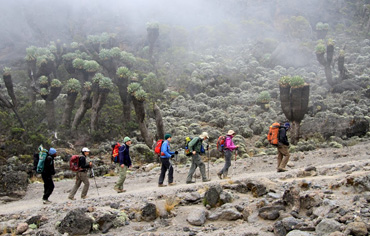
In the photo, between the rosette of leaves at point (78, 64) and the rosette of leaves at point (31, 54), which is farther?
the rosette of leaves at point (31, 54)

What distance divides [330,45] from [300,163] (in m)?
17.6

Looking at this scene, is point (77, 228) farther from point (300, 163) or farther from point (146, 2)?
point (146, 2)

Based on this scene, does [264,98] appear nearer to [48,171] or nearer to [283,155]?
[283,155]

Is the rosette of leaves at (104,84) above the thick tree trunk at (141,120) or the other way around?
above

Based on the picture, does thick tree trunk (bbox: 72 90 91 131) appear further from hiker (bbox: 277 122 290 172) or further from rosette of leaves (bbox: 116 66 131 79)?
hiker (bbox: 277 122 290 172)

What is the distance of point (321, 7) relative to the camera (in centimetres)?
5284

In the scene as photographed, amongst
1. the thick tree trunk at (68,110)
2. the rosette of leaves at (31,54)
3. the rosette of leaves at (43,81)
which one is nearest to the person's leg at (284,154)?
the thick tree trunk at (68,110)

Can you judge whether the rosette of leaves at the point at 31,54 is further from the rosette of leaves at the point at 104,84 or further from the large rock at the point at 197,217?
the large rock at the point at 197,217

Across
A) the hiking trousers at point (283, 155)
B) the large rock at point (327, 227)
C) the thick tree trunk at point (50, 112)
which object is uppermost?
the thick tree trunk at point (50, 112)

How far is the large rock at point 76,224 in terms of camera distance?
6832 millimetres

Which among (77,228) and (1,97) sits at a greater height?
(1,97)

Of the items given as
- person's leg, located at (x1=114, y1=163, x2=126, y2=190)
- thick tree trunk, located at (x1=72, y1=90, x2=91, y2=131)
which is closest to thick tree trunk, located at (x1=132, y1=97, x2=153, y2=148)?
thick tree trunk, located at (x1=72, y1=90, x2=91, y2=131)

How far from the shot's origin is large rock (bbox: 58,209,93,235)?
6832mm

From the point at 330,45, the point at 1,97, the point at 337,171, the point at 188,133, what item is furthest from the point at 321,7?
the point at 337,171
